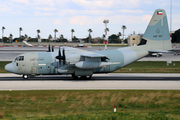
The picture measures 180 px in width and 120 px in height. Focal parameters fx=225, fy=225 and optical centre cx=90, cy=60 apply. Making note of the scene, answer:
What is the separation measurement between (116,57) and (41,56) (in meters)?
10.2

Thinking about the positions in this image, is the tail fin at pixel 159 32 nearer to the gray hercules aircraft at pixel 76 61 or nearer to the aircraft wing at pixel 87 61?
the gray hercules aircraft at pixel 76 61

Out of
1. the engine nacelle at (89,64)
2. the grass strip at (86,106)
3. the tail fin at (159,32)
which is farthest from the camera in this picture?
the tail fin at (159,32)

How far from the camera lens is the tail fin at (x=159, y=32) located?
106ft

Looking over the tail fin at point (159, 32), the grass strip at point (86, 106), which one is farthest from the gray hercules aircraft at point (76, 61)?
the grass strip at point (86, 106)

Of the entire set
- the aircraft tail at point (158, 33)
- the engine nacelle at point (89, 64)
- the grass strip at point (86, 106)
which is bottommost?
the grass strip at point (86, 106)

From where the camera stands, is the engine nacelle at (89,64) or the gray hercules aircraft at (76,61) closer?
the engine nacelle at (89,64)

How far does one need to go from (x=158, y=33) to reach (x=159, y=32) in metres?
Answer: 0.20

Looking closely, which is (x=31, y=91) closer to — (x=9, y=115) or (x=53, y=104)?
(x=53, y=104)

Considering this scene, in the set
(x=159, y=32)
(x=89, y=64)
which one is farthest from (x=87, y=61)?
(x=159, y=32)

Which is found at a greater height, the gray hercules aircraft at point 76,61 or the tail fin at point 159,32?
the tail fin at point 159,32

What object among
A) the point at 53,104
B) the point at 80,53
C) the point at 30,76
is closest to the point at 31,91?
the point at 53,104

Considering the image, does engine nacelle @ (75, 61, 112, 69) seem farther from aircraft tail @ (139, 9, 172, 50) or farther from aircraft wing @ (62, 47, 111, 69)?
aircraft tail @ (139, 9, 172, 50)

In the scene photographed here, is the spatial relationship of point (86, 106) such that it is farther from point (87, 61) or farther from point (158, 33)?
point (158, 33)

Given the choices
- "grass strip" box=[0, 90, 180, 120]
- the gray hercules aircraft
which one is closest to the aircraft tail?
the gray hercules aircraft
